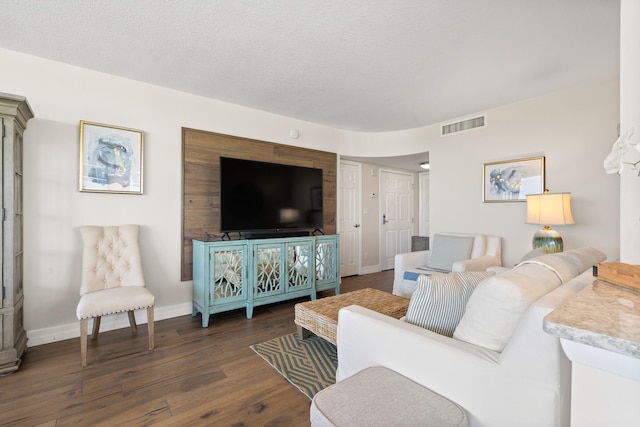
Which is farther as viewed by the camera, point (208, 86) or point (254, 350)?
point (208, 86)

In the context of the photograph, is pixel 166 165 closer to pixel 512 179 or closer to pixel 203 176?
pixel 203 176

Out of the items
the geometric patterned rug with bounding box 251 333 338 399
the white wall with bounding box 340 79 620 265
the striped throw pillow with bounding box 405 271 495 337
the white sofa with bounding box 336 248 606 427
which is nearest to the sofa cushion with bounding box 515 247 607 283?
the white sofa with bounding box 336 248 606 427

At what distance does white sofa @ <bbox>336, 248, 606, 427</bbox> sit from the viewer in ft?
2.96

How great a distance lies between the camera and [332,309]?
2312 millimetres

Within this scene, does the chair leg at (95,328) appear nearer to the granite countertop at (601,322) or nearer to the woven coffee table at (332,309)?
the woven coffee table at (332,309)

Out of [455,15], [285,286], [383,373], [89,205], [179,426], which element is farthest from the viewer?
[285,286]

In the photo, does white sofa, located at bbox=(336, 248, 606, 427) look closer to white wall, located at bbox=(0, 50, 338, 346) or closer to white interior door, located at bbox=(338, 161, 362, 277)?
white wall, located at bbox=(0, 50, 338, 346)

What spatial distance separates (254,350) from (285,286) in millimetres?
1062

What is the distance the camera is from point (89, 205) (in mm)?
2721

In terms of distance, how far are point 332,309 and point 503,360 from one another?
4.77ft

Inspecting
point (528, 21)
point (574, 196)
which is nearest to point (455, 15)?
point (528, 21)

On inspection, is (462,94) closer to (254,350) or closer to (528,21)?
(528,21)

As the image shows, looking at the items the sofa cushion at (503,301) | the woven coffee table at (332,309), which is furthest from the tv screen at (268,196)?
the sofa cushion at (503,301)

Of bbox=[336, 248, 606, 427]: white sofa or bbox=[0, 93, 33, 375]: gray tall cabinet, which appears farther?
bbox=[0, 93, 33, 375]: gray tall cabinet
